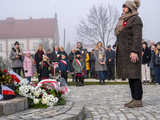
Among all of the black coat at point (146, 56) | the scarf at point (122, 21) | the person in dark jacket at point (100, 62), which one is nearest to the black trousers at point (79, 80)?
the person in dark jacket at point (100, 62)

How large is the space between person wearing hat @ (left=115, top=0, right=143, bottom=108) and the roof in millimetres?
67845

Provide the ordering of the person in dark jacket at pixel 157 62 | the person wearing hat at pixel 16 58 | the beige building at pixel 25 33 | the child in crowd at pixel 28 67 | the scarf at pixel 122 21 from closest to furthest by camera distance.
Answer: the scarf at pixel 122 21 < the person wearing hat at pixel 16 58 < the person in dark jacket at pixel 157 62 < the child in crowd at pixel 28 67 < the beige building at pixel 25 33

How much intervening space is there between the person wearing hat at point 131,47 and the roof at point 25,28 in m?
67.8

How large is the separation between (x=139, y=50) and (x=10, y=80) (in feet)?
8.63

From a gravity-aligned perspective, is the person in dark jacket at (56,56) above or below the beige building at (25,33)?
below

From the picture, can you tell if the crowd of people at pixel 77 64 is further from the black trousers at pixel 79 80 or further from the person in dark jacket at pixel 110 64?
the person in dark jacket at pixel 110 64

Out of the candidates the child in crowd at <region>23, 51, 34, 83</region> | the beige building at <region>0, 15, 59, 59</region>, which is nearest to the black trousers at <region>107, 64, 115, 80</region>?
the child in crowd at <region>23, 51, 34, 83</region>

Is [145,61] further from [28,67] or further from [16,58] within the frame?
[16,58]

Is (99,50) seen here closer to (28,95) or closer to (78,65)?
(78,65)

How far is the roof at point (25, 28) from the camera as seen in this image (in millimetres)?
72688

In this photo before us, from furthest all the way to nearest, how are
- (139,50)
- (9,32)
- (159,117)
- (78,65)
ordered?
(9,32)
(78,65)
(139,50)
(159,117)

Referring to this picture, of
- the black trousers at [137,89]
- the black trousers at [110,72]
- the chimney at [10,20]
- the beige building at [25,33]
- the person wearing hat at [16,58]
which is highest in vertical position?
the chimney at [10,20]

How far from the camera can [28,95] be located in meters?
4.85

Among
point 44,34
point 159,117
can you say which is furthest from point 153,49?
point 44,34
